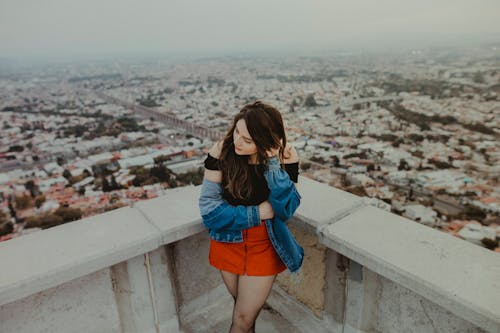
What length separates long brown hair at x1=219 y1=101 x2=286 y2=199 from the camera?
133 cm

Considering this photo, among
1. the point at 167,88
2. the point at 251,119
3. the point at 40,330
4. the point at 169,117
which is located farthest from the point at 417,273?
the point at 167,88

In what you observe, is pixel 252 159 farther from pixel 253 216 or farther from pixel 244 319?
pixel 244 319

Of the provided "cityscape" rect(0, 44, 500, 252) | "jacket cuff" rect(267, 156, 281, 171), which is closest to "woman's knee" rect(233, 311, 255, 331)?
"jacket cuff" rect(267, 156, 281, 171)

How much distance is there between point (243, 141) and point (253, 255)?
0.47 metres

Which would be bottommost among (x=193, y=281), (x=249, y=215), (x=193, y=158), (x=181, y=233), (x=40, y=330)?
(x=193, y=158)

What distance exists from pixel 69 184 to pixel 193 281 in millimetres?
19935

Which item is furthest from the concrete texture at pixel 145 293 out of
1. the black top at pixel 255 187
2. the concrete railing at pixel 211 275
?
the black top at pixel 255 187

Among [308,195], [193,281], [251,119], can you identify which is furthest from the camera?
[193,281]

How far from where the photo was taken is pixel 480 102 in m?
33.1

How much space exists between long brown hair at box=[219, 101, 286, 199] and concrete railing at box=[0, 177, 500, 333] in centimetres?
26

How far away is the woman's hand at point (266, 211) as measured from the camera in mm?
1362

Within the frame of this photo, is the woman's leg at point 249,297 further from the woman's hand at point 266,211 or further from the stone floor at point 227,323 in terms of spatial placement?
the stone floor at point 227,323

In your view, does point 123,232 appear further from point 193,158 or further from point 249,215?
point 193,158

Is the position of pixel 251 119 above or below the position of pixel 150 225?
above
